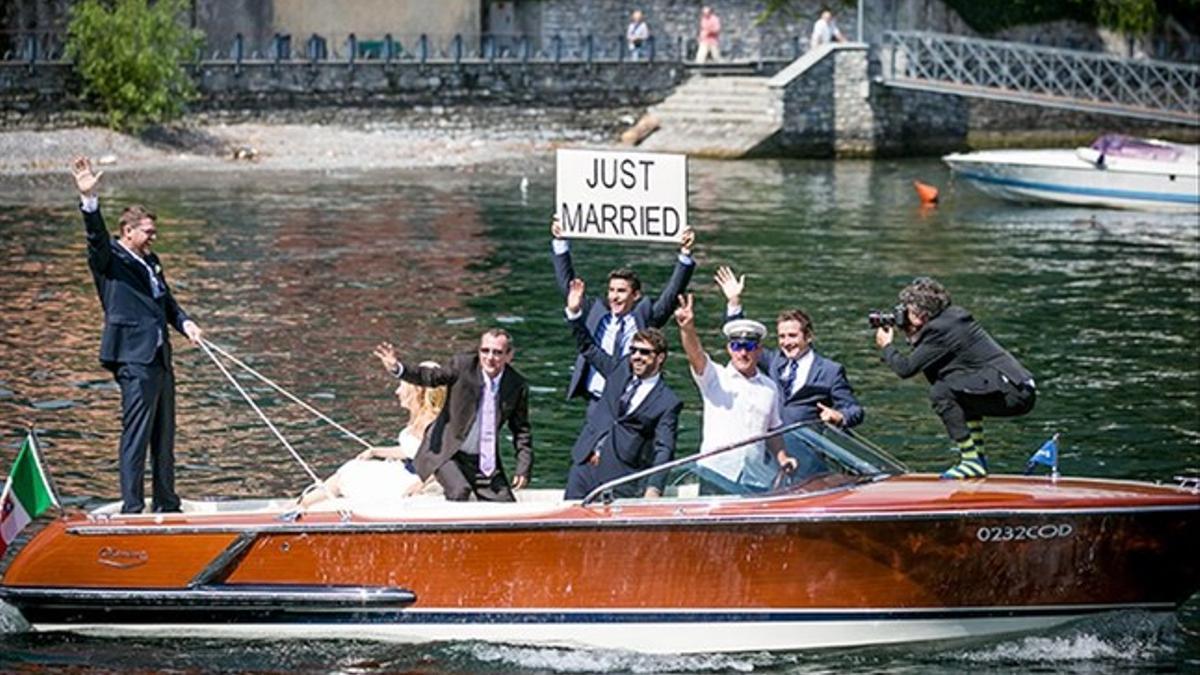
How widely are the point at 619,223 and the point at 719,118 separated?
36377 mm

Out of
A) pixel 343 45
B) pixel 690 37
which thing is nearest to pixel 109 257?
pixel 343 45

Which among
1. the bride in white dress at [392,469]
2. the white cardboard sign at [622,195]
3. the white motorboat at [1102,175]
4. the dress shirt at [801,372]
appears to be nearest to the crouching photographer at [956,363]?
the dress shirt at [801,372]

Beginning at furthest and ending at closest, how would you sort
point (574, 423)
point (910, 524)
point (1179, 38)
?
point (1179, 38)
point (574, 423)
point (910, 524)

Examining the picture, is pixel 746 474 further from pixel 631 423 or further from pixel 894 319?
pixel 894 319

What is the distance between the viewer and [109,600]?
13773 mm

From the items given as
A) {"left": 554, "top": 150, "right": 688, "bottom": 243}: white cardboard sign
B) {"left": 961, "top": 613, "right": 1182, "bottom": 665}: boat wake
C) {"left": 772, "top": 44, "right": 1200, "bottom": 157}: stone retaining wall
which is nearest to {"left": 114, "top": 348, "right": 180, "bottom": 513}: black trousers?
{"left": 554, "top": 150, "right": 688, "bottom": 243}: white cardboard sign

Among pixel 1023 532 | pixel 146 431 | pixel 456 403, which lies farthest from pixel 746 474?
pixel 146 431

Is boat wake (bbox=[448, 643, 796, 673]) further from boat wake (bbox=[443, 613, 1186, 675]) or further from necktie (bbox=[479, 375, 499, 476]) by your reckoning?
necktie (bbox=[479, 375, 499, 476])

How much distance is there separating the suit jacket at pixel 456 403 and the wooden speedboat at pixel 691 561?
57cm

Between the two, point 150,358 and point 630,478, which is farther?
point 150,358

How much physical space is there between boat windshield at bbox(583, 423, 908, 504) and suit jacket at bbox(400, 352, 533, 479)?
1.09 m

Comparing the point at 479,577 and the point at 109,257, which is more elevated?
the point at 109,257

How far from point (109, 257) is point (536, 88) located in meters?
38.6

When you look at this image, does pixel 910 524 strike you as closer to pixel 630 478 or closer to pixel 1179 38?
pixel 630 478
